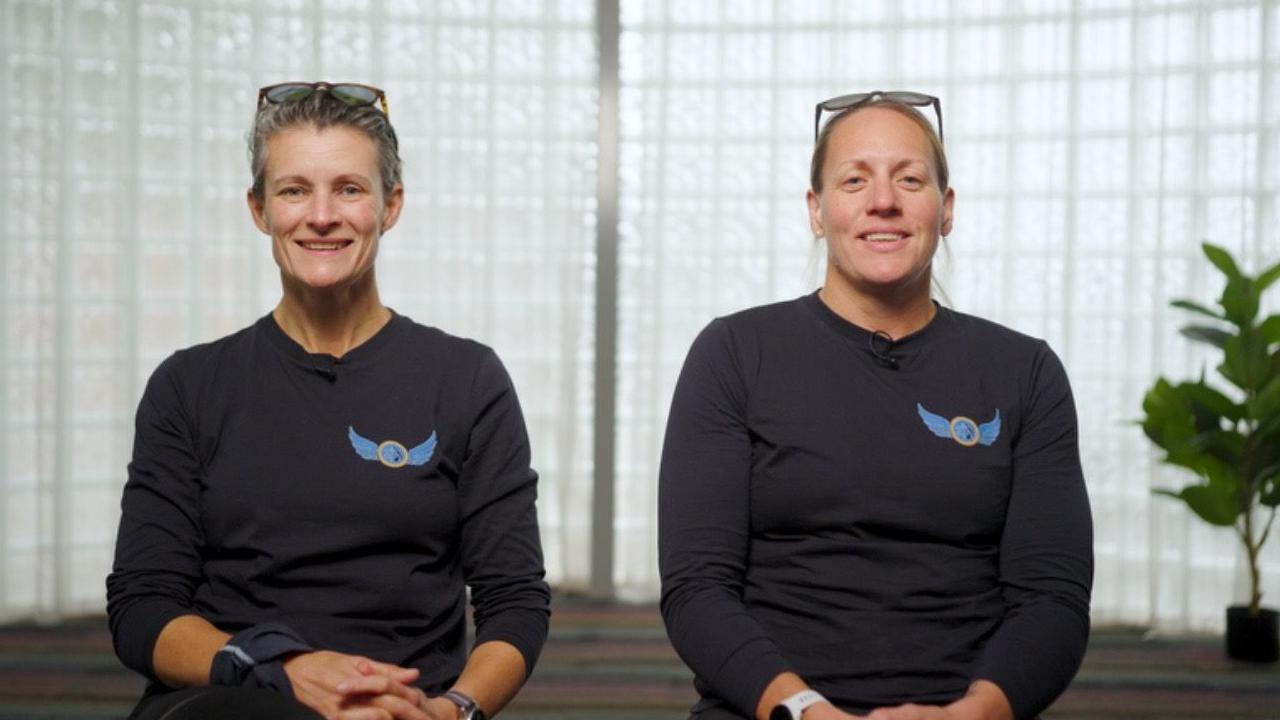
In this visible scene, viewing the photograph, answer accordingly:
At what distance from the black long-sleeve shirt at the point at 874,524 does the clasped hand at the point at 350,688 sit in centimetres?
37

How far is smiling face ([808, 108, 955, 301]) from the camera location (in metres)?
1.64

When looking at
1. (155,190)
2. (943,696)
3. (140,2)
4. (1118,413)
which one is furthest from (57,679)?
(1118,413)

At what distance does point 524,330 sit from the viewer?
14.6 ft

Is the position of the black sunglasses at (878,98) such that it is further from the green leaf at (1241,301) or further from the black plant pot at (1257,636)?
the black plant pot at (1257,636)

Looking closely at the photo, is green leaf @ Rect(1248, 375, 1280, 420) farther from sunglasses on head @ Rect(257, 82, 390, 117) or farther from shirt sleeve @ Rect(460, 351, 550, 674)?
sunglasses on head @ Rect(257, 82, 390, 117)

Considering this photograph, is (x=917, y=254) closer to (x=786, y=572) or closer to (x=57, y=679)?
(x=786, y=572)

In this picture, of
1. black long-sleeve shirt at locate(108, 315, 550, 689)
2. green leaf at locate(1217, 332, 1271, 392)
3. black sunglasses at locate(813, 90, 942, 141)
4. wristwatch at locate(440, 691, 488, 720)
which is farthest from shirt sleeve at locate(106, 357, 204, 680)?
green leaf at locate(1217, 332, 1271, 392)

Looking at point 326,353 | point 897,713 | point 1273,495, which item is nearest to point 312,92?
point 326,353

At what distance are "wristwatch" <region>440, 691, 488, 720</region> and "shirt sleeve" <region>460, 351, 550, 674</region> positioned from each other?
10 centimetres

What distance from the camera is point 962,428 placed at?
5.33ft

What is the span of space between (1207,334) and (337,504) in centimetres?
298

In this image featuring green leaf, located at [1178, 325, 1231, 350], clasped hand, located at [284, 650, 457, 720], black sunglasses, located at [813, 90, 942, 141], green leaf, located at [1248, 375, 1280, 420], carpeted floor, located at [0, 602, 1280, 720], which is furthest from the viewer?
green leaf, located at [1178, 325, 1231, 350]

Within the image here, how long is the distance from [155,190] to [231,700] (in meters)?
3.21

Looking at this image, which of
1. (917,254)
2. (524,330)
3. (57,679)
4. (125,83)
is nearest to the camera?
(917,254)
